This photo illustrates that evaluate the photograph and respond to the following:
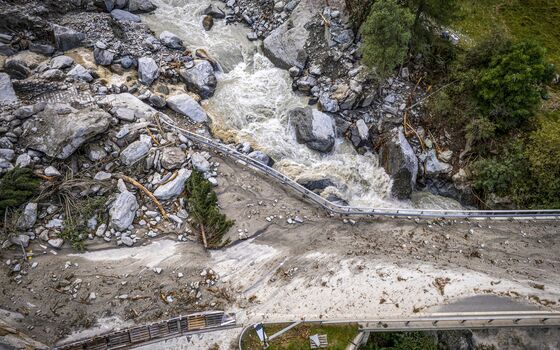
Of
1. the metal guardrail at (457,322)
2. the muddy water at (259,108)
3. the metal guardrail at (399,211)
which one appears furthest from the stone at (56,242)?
the muddy water at (259,108)

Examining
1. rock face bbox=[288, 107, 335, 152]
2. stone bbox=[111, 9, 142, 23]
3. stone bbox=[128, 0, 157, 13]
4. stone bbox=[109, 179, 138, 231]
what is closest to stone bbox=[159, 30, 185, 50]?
stone bbox=[111, 9, 142, 23]

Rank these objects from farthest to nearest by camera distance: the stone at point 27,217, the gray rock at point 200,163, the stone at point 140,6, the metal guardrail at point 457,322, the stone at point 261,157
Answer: the stone at point 140,6, the stone at point 261,157, the gray rock at point 200,163, the stone at point 27,217, the metal guardrail at point 457,322

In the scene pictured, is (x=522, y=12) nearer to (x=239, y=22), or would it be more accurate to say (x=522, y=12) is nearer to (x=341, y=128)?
(x=341, y=128)

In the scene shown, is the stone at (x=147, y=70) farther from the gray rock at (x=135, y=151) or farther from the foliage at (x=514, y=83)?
the foliage at (x=514, y=83)

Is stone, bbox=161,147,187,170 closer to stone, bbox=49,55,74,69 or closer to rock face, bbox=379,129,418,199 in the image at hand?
stone, bbox=49,55,74,69

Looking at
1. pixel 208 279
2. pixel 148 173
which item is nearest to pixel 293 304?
pixel 208 279

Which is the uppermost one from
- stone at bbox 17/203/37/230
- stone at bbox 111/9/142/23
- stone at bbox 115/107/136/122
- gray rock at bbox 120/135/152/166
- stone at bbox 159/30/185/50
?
stone at bbox 111/9/142/23
